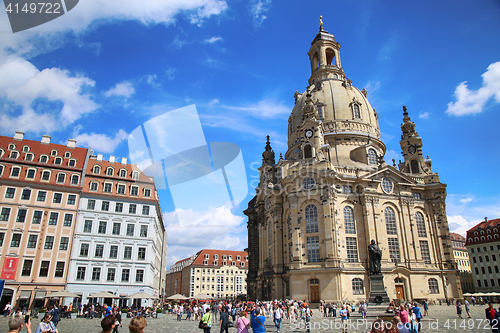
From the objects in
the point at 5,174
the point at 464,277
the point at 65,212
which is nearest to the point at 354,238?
the point at 65,212

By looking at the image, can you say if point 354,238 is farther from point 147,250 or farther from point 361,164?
point 147,250

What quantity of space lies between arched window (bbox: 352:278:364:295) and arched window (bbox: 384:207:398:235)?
9421 mm

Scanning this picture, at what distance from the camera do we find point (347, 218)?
167ft

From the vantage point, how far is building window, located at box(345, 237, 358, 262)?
48.5 m

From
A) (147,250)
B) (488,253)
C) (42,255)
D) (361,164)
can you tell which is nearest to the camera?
(42,255)

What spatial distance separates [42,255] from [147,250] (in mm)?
12740

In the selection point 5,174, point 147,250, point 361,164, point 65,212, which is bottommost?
point 147,250

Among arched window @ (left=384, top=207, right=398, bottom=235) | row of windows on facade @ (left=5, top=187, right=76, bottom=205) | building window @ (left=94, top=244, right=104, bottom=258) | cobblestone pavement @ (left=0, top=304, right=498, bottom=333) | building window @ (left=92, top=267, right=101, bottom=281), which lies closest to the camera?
cobblestone pavement @ (left=0, top=304, right=498, bottom=333)

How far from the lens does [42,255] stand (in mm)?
41812

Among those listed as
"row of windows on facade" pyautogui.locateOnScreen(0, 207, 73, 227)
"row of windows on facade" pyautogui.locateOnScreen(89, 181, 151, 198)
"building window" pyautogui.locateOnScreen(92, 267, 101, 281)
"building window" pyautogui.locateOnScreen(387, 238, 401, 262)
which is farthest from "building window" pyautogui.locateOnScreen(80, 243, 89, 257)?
"building window" pyautogui.locateOnScreen(387, 238, 401, 262)

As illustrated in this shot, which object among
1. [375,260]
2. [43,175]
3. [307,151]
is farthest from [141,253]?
[375,260]

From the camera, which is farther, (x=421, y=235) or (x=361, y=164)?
(x=361, y=164)

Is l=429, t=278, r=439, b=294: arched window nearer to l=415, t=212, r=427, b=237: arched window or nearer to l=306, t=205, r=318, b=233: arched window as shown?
l=415, t=212, r=427, b=237: arched window

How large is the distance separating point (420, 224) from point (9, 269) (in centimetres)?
5745
